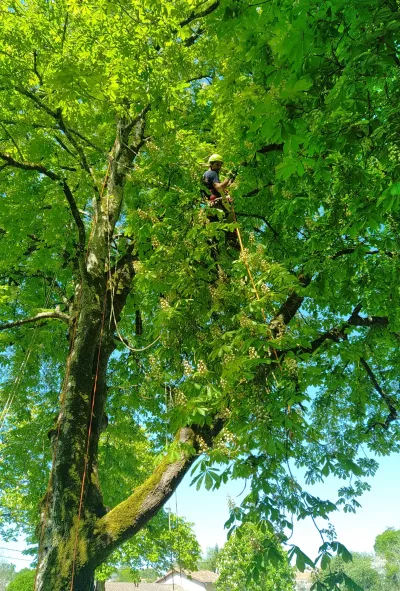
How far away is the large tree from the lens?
251 centimetres

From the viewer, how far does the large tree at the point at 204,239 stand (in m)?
2.51

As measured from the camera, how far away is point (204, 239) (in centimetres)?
378

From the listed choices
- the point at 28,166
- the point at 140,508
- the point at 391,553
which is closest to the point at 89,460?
the point at 140,508

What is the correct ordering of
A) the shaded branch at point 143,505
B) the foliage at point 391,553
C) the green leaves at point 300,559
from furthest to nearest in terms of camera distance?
the foliage at point 391,553 → the shaded branch at point 143,505 → the green leaves at point 300,559

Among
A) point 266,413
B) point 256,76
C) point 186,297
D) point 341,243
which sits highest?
point 256,76

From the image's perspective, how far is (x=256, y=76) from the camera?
394cm

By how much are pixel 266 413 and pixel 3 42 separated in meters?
5.44

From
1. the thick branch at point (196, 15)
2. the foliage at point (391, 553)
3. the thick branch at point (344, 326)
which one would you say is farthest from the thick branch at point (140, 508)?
the foliage at point (391, 553)

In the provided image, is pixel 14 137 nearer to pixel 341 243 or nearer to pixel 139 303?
pixel 139 303

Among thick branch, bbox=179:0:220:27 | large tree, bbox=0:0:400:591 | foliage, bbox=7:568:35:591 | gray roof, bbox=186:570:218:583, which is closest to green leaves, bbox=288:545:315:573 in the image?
large tree, bbox=0:0:400:591

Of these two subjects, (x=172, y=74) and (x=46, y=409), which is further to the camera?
(x=46, y=409)

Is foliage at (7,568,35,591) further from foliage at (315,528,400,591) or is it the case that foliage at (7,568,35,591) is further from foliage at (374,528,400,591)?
foliage at (374,528,400,591)

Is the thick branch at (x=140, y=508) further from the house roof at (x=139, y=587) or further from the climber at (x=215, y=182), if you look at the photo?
the house roof at (x=139, y=587)

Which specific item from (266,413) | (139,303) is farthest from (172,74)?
(266,413)
